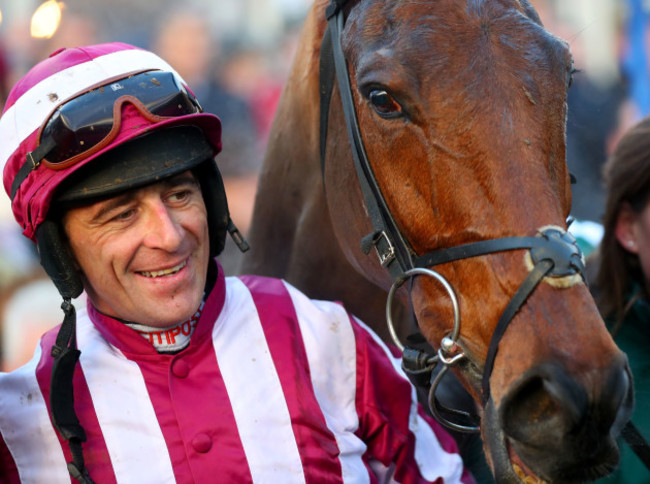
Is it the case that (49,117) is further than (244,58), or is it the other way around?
(244,58)

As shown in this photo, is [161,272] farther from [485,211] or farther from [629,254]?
[629,254]

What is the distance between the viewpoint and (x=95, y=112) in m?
1.80

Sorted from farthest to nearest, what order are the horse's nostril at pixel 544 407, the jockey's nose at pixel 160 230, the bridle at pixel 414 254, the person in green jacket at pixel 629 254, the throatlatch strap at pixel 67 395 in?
1. the person in green jacket at pixel 629 254
2. the jockey's nose at pixel 160 230
3. the throatlatch strap at pixel 67 395
4. the bridle at pixel 414 254
5. the horse's nostril at pixel 544 407

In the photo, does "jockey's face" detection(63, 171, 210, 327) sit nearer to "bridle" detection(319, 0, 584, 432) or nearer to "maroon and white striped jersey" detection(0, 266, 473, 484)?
"maroon and white striped jersey" detection(0, 266, 473, 484)

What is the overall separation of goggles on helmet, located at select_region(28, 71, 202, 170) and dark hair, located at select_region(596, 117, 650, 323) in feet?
5.23

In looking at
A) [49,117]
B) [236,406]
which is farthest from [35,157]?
[236,406]

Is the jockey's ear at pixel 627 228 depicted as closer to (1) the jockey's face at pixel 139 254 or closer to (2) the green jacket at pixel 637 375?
(2) the green jacket at pixel 637 375

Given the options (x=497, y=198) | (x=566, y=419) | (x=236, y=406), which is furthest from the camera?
(x=236, y=406)

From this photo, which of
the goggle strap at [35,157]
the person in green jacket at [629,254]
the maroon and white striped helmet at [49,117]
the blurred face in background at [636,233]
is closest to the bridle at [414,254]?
the maroon and white striped helmet at [49,117]

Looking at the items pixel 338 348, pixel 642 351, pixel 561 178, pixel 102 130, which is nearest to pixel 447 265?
pixel 561 178

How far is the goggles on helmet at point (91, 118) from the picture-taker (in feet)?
5.82

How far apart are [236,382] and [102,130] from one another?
0.69 meters

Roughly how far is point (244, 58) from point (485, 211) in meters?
4.95

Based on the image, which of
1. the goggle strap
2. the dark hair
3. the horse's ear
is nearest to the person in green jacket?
the dark hair
